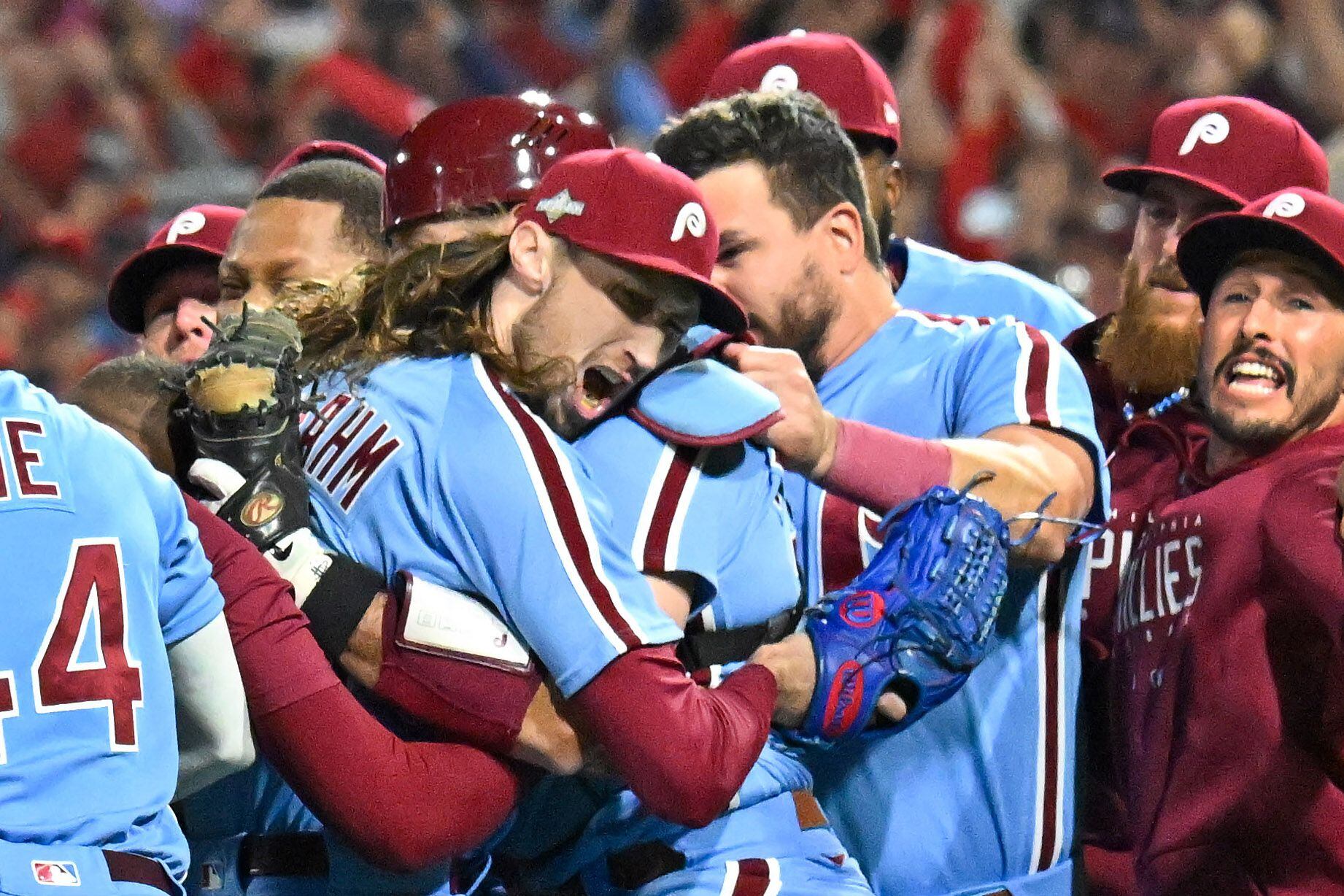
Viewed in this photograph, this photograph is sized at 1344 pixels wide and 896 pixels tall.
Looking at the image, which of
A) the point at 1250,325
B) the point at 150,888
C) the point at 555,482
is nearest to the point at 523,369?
the point at 555,482

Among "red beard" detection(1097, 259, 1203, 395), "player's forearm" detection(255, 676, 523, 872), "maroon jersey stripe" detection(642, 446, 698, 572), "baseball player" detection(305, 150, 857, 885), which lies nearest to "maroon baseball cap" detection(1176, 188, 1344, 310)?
"red beard" detection(1097, 259, 1203, 395)

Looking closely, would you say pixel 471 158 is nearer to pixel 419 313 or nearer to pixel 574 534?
pixel 419 313

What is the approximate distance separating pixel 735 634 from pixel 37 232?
6980mm

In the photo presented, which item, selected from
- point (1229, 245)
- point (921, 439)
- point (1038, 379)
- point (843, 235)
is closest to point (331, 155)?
point (843, 235)

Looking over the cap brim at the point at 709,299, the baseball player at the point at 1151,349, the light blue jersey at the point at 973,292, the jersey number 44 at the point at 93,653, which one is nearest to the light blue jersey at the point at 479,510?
the cap brim at the point at 709,299

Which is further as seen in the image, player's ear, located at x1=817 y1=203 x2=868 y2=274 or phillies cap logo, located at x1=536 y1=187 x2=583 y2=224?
player's ear, located at x1=817 y1=203 x2=868 y2=274

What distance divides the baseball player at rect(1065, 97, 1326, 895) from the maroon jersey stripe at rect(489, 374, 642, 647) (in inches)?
52.1

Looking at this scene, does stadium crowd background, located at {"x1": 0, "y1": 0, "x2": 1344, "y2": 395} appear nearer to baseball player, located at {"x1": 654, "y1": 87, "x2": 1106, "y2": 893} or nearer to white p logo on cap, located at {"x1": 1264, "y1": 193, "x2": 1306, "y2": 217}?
white p logo on cap, located at {"x1": 1264, "y1": 193, "x2": 1306, "y2": 217}

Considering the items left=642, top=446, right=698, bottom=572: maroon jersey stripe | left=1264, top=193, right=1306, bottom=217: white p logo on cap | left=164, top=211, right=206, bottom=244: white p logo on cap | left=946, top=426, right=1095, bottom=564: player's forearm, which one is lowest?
left=164, top=211, right=206, bottom=244: white p logo on cap

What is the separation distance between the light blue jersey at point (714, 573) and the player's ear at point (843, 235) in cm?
66

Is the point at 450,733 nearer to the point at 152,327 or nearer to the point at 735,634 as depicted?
the point at 735,634

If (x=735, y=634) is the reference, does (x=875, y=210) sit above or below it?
above

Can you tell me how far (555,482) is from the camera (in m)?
2.62

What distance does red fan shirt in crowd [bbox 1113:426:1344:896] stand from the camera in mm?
3100
